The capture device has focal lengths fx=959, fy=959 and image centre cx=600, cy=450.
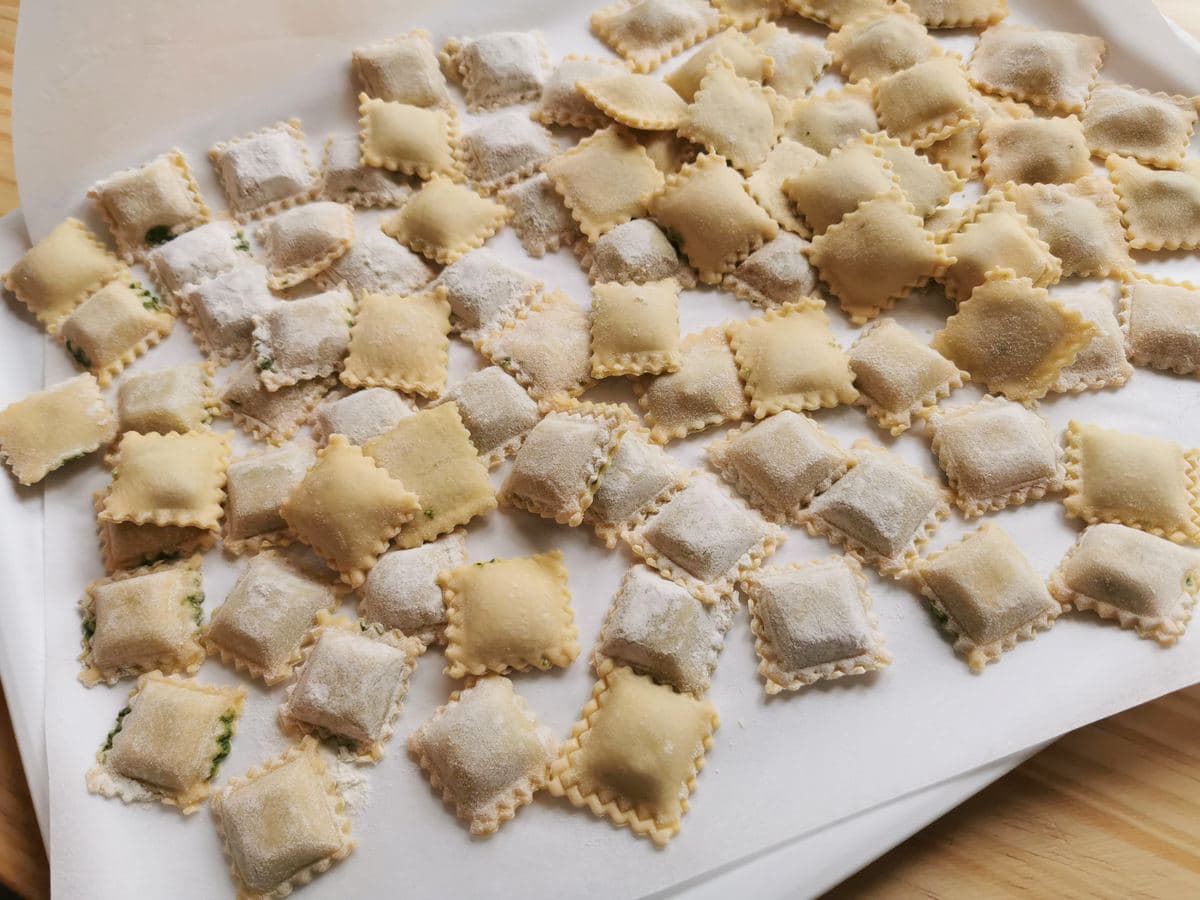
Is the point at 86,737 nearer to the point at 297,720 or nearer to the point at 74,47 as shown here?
the point at 297,720

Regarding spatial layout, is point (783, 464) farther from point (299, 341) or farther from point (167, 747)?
point (167, 747)

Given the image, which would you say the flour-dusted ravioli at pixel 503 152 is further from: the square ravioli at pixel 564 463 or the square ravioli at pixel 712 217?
the square ravioli at pixel 564 463

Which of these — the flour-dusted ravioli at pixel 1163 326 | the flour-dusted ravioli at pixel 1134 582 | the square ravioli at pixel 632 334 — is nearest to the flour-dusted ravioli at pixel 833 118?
the square ravioli at pixel 632 334

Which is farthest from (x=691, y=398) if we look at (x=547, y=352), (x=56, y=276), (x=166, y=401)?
(x=56, y=276)

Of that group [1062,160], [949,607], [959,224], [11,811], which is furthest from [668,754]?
[1062,160]

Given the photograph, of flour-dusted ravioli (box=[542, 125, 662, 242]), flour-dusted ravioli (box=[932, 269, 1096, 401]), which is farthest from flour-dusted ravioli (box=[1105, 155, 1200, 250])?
flour-dusted ravioli (box=[542, 125, 662, 242])
